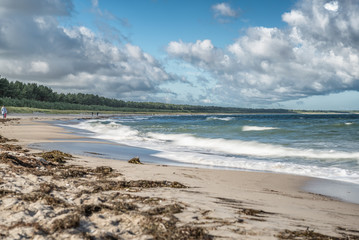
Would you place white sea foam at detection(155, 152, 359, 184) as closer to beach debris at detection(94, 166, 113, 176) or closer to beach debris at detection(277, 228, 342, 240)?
beach debris at detection(94, 166, 113, 176)

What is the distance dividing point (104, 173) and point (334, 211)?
182 inches

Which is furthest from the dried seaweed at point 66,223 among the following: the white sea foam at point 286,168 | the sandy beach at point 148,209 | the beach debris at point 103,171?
the white sea foam at point 286,168

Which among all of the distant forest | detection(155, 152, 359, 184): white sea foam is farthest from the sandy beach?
the distant forest

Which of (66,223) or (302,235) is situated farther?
(302,235)

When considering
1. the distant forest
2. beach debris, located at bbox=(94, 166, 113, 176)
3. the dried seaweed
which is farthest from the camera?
the distant forest

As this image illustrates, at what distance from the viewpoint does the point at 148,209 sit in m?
3.99

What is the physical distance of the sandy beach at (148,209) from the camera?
10.7ft

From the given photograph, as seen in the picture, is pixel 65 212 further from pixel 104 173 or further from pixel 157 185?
pixel 104 173

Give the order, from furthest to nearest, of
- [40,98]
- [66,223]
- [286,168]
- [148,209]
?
[40,98] → [286,168] → [148,209] → [66,223]

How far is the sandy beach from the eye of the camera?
3.25 m

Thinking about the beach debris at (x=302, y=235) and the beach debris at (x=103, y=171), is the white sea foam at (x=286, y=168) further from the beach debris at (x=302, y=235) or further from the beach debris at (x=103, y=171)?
the beach debris at (x=302, y=235)

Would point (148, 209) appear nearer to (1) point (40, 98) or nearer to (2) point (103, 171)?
(2) point (103, 171)

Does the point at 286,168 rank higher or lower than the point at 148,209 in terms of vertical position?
lower

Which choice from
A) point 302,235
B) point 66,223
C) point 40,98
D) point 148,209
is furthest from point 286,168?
point 40,98
